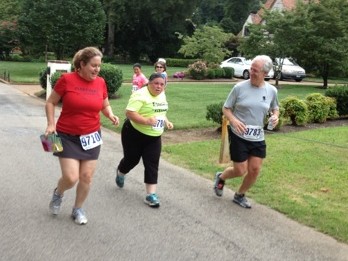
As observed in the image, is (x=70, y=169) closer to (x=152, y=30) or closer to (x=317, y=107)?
(x=317, y=107)

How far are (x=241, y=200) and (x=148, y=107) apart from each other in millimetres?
1582

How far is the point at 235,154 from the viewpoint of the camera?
5730 mm

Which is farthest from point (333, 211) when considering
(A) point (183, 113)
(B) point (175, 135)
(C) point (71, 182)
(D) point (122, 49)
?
(D) point (122, 49)

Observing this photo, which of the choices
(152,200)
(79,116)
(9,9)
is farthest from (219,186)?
(9,9)

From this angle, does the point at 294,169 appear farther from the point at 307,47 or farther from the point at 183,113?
the point at 307,47

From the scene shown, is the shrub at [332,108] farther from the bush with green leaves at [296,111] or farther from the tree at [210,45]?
the tree at [210,45]

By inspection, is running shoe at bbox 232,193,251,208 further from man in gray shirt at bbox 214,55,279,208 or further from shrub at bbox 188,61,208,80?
shrub at bbox 188,61,208,80

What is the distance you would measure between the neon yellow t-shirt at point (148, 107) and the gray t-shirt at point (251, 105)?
78 centimetres

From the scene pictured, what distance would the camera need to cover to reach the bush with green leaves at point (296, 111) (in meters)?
12.6

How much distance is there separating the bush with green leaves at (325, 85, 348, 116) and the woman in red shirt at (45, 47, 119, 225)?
1082cm

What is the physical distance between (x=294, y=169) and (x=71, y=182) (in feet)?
13.7

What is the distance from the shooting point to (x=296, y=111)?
12641 millimetres

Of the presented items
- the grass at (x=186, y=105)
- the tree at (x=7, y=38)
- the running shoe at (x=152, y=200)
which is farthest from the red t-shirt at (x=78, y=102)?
the tree at (x=7, y=38)

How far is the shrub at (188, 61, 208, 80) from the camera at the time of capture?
30.6m
